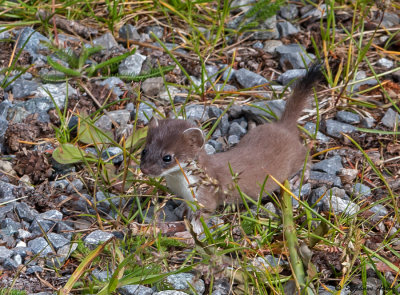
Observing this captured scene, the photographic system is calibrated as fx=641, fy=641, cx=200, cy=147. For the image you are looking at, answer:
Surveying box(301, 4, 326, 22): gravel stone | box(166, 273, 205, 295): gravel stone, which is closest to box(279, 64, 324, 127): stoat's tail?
box(301, 4, 326, 22): gravel stone

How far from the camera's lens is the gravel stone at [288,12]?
5480mm

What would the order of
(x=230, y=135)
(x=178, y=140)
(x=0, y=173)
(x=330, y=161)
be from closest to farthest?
(x=178, y=140), (x=0, y=173), (x=330, y=161), (x=230, y=135)

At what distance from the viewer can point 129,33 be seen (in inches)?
199

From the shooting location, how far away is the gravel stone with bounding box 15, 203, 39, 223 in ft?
11.4

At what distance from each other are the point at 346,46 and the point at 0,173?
2.90 metres

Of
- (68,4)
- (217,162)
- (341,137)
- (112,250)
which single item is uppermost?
(68,4)

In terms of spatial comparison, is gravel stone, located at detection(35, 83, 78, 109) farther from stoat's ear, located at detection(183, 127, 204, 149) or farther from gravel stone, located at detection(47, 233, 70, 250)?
gravel stone, located at detection(47, 233, 70, 250)

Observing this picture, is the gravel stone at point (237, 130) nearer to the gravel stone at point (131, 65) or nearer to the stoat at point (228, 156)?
the stoat at point (228, 156)

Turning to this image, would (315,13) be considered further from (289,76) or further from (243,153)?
(243,153)

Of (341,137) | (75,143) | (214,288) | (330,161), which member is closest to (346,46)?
(341,137)

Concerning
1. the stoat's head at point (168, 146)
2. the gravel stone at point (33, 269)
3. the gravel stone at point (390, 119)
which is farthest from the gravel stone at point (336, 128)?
the gravel stone at point (33, 269)

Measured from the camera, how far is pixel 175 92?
15.4 feet

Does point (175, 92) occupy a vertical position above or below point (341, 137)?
above

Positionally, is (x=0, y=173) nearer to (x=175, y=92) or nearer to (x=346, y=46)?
(x=175, y=92)
